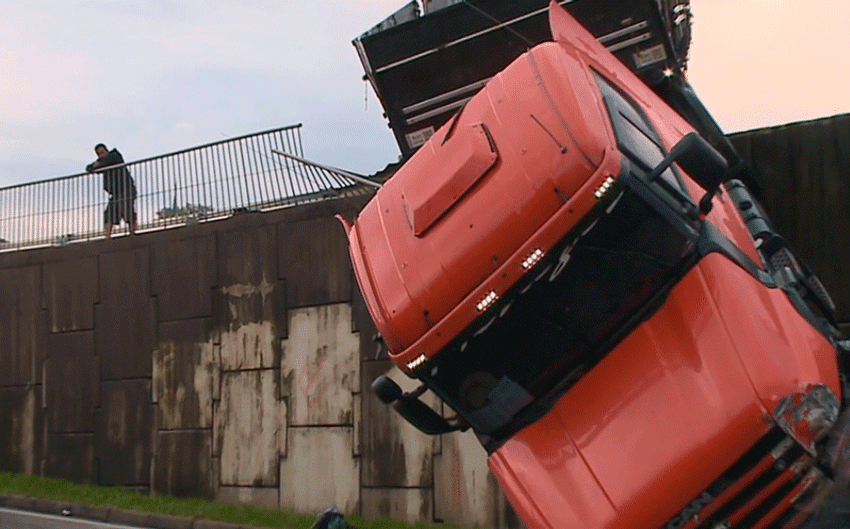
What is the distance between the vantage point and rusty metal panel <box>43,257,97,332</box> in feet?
50.3

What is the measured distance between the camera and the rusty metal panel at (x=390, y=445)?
10898 millimetres

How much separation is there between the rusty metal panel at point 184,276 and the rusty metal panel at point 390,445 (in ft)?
10.1

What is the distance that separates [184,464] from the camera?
1338 centimetres

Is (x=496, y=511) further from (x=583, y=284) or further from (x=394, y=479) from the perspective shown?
(x=583, y=284)

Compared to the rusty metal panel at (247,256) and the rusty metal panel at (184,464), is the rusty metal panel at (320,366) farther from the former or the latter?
the rusty metal panel at (184,464)

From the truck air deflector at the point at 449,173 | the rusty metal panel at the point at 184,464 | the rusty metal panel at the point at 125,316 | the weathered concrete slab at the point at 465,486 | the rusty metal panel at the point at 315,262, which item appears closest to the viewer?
the truck air deflector at the point at 449,173

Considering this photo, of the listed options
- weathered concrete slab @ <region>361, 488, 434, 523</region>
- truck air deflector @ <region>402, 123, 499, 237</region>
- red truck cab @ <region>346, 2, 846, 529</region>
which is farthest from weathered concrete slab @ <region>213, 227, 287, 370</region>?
truck air deflector @ <region>402, 123, 499, 237</region>

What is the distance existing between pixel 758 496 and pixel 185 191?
1205 centimetres

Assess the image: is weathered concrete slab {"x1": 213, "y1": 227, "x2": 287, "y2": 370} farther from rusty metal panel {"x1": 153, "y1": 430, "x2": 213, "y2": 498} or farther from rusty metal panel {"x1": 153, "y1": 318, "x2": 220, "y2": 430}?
rusty metal panel {"x1": 153, "y1": 430, "x2": 213, "y2": 498}

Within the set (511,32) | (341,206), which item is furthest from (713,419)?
(341,206)

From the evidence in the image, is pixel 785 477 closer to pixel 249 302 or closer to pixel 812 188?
pixel 812 188

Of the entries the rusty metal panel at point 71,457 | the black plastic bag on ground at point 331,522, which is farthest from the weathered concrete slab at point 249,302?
the black plastic bag on ground at point 331,522

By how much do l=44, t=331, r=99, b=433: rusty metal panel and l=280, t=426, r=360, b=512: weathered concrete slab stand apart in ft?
13.7

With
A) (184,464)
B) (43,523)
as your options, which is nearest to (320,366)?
(184,464)
